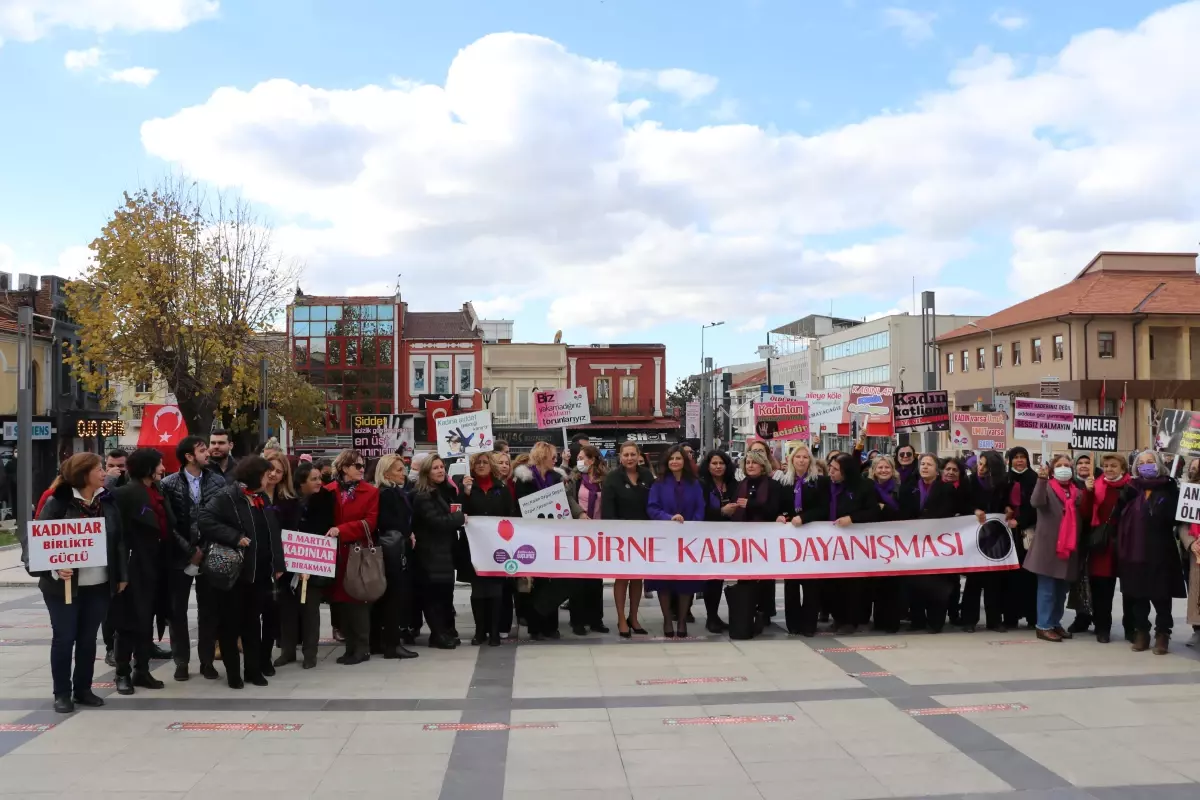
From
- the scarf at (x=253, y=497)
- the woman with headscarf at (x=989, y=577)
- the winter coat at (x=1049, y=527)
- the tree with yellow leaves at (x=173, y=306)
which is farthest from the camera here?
the tree with yellow leaves at (x=173, y=306)

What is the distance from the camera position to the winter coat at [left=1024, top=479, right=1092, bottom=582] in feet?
32.5

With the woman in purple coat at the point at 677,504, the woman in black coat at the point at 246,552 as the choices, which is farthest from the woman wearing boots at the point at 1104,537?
the woman in black coat at the point at 246,552

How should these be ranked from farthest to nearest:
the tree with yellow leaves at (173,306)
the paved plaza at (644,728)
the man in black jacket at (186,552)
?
the tree with yellow leaves at (173,306)
the man in black jacket at (186,552)
the paved plaza at (644,728)

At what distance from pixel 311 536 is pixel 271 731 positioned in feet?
7.25

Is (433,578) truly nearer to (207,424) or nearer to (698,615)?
(698,615)

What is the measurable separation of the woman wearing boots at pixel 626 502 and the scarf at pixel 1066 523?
13.2 ft

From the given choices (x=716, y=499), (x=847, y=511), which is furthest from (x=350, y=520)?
(x=847, y=511)

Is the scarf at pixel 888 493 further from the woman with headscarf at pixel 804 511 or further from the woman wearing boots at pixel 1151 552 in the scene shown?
the woman wearing boots at pixel 1151 552

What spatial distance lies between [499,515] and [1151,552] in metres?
6.15

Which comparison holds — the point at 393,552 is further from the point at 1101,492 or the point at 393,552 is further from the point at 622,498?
the point at 1101,492

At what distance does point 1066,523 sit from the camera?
32.5ft

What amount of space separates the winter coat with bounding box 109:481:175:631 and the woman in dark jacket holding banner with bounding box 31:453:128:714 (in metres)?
0.22

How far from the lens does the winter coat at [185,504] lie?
8.43 metres

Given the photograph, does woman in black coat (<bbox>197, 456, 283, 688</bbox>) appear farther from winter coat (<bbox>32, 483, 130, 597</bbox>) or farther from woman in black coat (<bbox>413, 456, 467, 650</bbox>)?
woman in black coat (<bbox>413, 456, 467, 650</bbox>)
